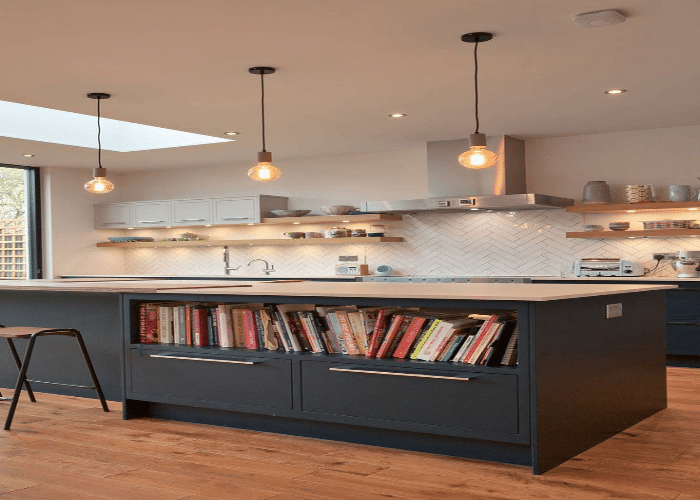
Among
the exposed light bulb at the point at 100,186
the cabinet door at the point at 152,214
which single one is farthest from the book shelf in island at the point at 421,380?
the cabinet door at the point at 152,214

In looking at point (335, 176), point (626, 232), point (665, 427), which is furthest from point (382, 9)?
point (335, 176)

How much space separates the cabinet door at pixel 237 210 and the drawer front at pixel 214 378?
14.4ft

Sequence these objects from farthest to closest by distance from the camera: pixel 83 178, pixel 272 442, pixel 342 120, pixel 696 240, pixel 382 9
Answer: pixel 83 178 < pixel 696 240 < pixel 342 120 < pixel 272 442 < pixel 382 9

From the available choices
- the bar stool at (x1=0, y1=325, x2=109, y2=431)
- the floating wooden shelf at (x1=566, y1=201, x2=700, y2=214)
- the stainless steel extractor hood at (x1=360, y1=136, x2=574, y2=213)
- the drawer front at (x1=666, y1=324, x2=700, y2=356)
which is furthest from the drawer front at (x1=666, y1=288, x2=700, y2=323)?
the bar stool at (x1=0, y1=325, x2=109, y2=431)

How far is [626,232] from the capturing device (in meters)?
7.62

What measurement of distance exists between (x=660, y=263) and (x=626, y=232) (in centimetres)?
47

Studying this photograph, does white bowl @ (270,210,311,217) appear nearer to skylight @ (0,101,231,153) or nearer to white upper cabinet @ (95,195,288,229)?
white upper cabinet @ (95,195,288,229)

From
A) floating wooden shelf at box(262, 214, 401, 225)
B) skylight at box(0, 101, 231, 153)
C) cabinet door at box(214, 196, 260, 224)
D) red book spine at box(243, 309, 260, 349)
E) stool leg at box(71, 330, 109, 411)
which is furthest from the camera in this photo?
cabinet door at box(214, 196, 260, 224)

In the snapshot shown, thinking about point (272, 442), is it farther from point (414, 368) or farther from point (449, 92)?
point (449, 92)

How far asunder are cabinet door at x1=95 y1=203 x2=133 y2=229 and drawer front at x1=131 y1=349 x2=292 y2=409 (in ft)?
18.4

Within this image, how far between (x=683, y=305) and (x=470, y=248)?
2.22 metres

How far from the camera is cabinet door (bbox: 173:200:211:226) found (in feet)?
32.1

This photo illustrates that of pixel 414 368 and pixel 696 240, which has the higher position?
pixel 696 240

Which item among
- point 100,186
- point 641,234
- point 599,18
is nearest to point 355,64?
point 599,18
